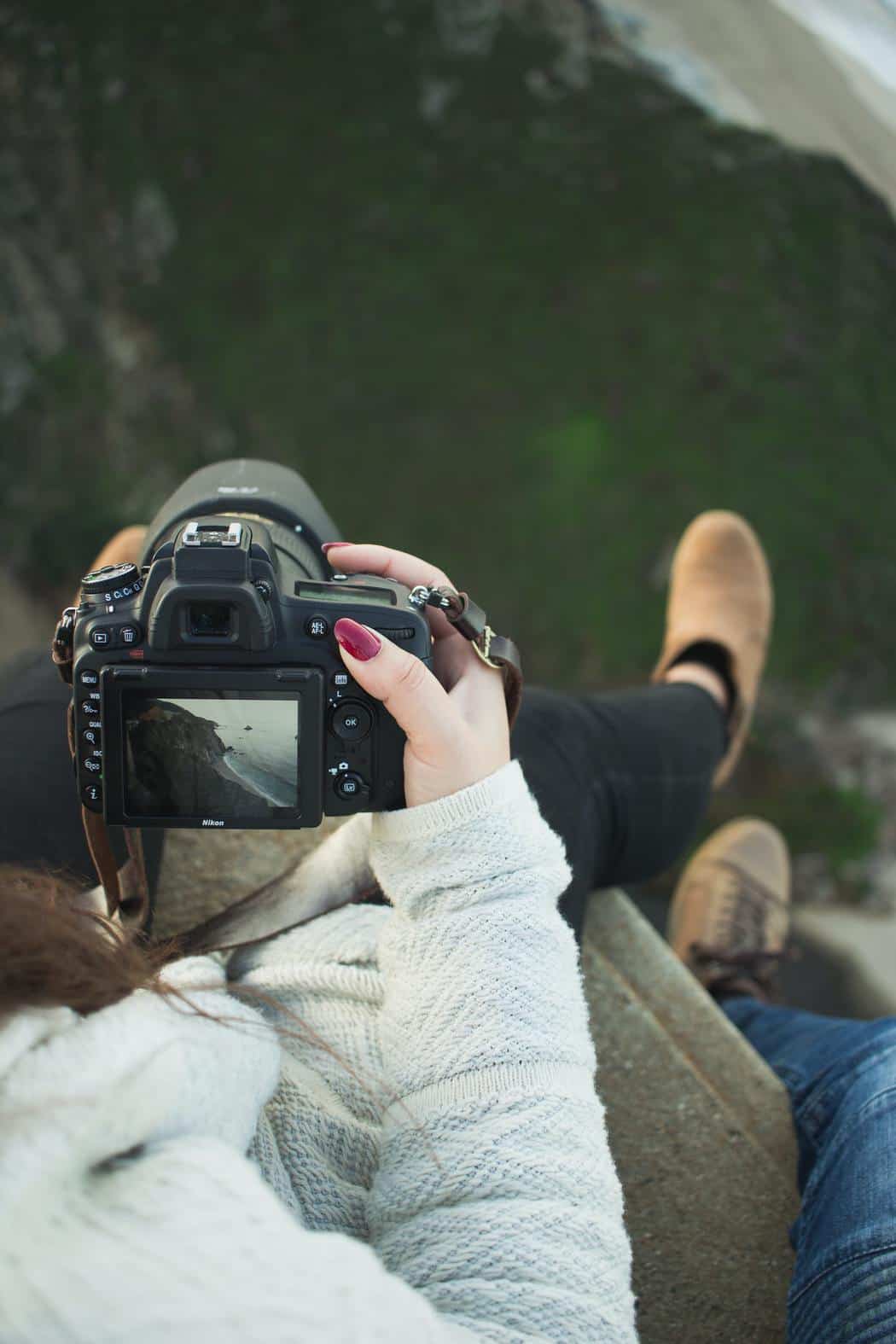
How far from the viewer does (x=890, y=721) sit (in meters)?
1.40

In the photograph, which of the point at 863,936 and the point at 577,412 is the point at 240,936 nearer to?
the point at 863,936

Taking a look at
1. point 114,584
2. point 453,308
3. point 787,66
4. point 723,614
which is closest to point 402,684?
point 114,584

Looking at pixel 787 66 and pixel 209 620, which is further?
pixel 787 66

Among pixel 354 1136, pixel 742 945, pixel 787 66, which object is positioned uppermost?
pixel 787 66

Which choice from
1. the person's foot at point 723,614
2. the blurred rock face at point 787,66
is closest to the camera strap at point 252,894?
the person's foot at point 723,614

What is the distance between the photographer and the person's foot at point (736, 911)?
1.08m

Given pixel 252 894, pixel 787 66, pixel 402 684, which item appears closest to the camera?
pixel 402 684

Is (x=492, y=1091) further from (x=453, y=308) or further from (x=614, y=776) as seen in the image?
(x=453, y=308)

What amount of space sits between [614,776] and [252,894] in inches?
12.0

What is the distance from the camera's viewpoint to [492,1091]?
49 cm

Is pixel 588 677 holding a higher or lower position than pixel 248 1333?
lower

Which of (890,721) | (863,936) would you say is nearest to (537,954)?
(863,936)

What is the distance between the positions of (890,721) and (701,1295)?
898 millimetres

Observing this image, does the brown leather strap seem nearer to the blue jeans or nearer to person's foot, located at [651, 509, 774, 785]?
the blue jeans
